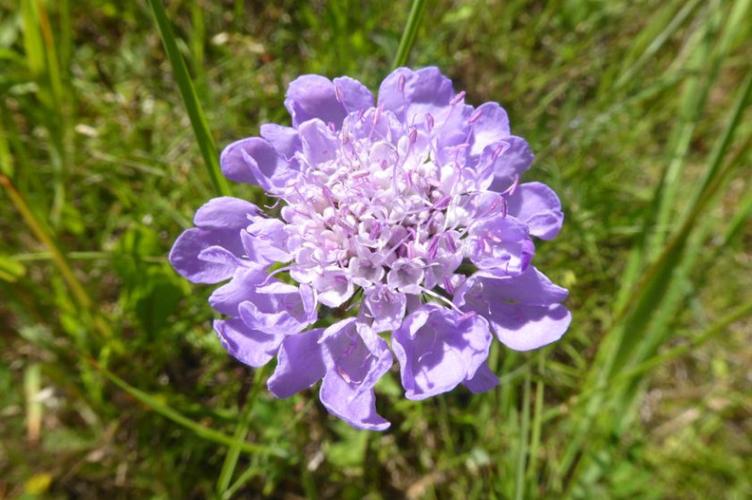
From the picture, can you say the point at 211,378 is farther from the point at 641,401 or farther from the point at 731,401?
the point at 731,401

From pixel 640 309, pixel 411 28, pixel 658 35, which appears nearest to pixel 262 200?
pixel 411 28

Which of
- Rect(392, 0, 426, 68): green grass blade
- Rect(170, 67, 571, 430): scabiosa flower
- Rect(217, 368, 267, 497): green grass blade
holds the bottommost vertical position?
Rect(217, 368, 267, 497): green grass blade

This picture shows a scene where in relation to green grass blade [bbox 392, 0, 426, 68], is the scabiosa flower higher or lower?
lower

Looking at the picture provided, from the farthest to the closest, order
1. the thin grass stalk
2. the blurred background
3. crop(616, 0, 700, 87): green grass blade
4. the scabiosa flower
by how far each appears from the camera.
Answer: crop(616, 0, 700, 87): green grass blade < the blurred background < the thin grass stalk < the scabiosa flower

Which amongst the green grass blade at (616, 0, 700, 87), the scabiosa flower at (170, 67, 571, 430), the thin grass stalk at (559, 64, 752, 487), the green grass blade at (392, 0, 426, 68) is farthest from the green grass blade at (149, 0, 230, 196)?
the green grass blade at (616, 0, 700, 87)

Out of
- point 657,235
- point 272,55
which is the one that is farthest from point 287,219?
point 657,235

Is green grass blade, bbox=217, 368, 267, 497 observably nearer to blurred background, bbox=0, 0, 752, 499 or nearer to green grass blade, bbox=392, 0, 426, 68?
blurred background, bbox=0, 0, 752, 499

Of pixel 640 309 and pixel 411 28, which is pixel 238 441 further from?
pixel 640 309
